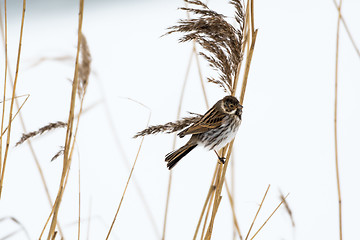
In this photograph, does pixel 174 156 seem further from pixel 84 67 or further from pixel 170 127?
pixel 84 67

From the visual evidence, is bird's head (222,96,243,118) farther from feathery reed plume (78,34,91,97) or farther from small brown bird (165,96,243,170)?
feathery reed plume (78,34,91,97)

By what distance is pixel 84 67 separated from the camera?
4.91 feet

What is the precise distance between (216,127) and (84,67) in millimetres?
558

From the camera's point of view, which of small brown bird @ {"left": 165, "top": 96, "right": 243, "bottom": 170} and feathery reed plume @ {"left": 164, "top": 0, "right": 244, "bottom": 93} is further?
small brown bird @ {"left": 165, "top": 96, "right": 243, "bottom": 170}

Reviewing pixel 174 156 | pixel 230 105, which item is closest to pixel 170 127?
pixel 174 156

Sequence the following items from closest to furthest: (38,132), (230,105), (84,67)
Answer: (38,132)
(84,67)
(230,105)

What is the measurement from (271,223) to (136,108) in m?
3.00

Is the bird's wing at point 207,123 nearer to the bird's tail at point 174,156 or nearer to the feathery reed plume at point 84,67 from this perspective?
the bird's tail at point 174,156

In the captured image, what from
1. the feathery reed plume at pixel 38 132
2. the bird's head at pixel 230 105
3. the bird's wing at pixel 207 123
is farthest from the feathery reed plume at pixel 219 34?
the feathery reed plume at pixel 38 132

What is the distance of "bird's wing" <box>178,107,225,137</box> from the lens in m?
1.62

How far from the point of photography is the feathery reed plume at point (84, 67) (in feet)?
4.71

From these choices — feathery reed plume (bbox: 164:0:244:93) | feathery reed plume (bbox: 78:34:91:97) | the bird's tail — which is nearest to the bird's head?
feathery reed plume (bbox: 164:0:244:93)

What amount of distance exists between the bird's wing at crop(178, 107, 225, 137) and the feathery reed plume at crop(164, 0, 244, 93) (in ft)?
0.72

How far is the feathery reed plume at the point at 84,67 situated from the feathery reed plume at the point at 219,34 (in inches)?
12.0
